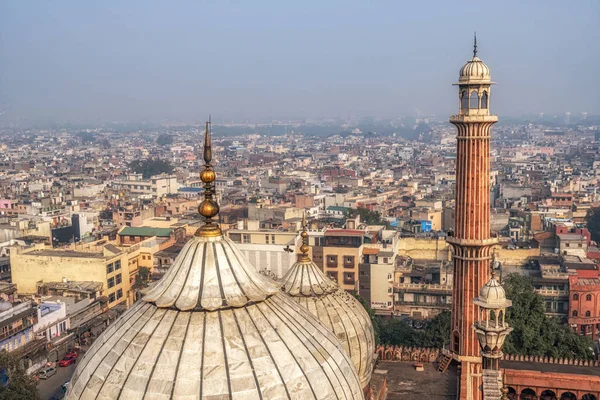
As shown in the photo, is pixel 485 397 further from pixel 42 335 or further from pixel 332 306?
pixel 42 335

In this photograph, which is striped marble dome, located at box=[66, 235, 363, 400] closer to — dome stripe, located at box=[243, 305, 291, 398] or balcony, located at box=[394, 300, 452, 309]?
dome stripe, located at box=[243, 305, 291, 398]

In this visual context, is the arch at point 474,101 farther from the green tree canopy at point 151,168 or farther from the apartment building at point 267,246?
the green tree canopy at point 151,168

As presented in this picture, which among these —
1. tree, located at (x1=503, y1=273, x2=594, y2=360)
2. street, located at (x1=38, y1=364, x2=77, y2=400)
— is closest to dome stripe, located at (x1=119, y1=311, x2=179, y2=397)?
tree, located at (x1=503, y1=273, x2=594, y2=360)

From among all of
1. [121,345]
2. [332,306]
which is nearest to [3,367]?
[332,306]

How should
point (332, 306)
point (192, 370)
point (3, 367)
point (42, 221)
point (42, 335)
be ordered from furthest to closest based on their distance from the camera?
point (42, 221) < point (42, 335) < point (3, 367) < point (332, 306) < point (192, 370)

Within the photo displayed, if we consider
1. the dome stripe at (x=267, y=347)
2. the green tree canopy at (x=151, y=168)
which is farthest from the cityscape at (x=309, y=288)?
the green tree canopy at (x=151, y=168)

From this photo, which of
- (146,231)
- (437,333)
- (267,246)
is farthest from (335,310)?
(146,231)

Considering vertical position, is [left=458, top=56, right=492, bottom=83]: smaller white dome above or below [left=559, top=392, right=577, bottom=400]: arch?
above
